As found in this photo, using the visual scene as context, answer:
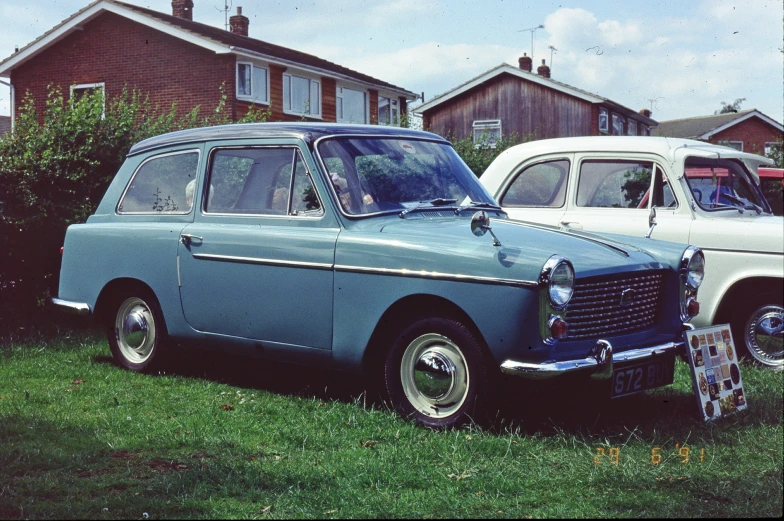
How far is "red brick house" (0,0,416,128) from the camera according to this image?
91.5 feet

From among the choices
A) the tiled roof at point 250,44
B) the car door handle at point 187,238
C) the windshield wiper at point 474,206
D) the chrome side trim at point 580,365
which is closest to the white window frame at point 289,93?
the tiled roof at point 250,44

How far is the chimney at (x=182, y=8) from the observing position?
113ft

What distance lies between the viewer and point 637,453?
4969mm

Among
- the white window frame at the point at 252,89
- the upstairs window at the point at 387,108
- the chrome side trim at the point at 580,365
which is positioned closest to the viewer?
the chrome side trim at the point at 580,365

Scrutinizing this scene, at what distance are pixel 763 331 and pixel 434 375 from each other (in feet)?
11.2

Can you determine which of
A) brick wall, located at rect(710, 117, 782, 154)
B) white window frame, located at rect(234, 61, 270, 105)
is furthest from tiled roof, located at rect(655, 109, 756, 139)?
white window frame, located at rect(234, 61, 270, 105)

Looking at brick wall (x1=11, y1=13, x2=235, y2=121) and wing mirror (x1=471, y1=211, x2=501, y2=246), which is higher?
brick wall (x1=11, y1=13, x2=235, y2=121)

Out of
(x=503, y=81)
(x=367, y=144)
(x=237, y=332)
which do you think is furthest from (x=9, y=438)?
(x=503, y=81)

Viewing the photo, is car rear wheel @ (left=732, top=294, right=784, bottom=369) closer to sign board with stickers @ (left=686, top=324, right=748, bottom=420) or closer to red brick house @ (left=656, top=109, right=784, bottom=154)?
sign board with stickers @ (left=686, top=324, right=748, bottom=420)

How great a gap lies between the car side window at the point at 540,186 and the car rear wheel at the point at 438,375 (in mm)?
3288

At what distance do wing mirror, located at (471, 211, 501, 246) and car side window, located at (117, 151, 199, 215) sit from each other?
2.41m

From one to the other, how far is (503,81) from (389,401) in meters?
35.1

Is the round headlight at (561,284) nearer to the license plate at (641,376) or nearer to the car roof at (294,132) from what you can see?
the license plate at (641,376)

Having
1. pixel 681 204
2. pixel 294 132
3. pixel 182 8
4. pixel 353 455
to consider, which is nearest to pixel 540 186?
pixel 681 204
